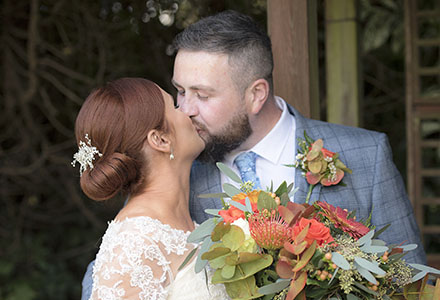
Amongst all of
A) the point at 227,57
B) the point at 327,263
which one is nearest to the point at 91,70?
the point at 227,57

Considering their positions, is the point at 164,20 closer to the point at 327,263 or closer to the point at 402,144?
the point at 402,144

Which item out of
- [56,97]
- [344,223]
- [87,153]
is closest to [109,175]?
[87,153]

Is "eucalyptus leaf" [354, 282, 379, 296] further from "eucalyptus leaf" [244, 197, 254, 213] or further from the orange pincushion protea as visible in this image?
"eucalyptus leaf" [244, 197, 254, 213]

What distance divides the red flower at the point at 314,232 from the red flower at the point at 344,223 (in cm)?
9

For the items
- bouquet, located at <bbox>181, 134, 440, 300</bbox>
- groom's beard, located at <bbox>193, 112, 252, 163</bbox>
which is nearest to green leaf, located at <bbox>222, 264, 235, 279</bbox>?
bouquet, located at <bbox>181, 134, 440, 300</bbox>

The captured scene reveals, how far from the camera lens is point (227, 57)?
2.36 metres

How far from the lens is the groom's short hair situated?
93.0 inches

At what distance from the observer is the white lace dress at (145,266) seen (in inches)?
67.0

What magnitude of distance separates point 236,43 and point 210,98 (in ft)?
0.89

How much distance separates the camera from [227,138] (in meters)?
2.35

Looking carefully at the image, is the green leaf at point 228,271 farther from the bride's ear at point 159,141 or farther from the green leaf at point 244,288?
the bride's ear at point 159,141

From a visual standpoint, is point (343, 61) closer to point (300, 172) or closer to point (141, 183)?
point (300, 172)

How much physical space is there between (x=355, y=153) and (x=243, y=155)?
455 millimetres

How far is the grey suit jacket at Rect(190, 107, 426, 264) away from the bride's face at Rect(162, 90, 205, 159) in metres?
0.31
